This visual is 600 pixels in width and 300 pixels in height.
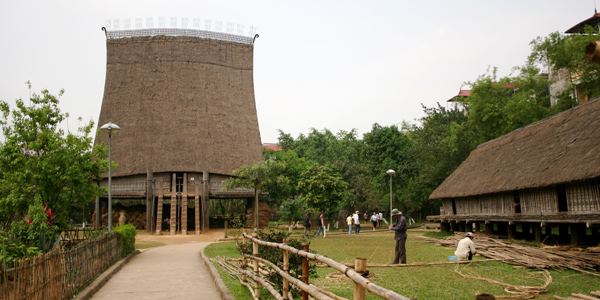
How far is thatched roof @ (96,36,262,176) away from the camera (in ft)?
117

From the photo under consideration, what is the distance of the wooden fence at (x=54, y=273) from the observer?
6.42 metres

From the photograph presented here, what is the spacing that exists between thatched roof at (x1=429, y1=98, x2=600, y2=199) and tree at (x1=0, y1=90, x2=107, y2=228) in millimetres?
15094

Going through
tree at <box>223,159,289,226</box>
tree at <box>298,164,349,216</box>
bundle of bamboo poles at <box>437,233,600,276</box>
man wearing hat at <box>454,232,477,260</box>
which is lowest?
bundle of bamboo poles at <box>437,233,600,276</box>

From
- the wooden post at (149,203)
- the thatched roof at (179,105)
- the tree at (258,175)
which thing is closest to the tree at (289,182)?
the thatched roof at (179,105)

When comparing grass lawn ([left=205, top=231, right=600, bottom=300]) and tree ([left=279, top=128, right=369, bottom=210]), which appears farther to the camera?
tree ([left=279, top=128, right=369, bottom=210])

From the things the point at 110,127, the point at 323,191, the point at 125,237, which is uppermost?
the point at 110,127

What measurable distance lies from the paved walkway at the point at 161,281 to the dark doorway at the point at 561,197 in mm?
10963

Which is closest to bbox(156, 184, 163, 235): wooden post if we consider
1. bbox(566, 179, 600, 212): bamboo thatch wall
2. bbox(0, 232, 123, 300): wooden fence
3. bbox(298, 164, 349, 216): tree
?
bbox(298, 164, 349, 216): tree

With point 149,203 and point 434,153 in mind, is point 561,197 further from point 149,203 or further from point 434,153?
point 149,203

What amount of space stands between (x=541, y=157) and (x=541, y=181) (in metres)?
1.96

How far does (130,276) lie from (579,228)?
1285 cm

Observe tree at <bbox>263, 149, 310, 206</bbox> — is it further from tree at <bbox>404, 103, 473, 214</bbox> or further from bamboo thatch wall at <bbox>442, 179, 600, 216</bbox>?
bamboo thatch wall at <bbox>442, 179, 600, 216</bbox>

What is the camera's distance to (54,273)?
26.4 feet

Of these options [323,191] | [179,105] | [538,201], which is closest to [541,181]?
[538,201]
